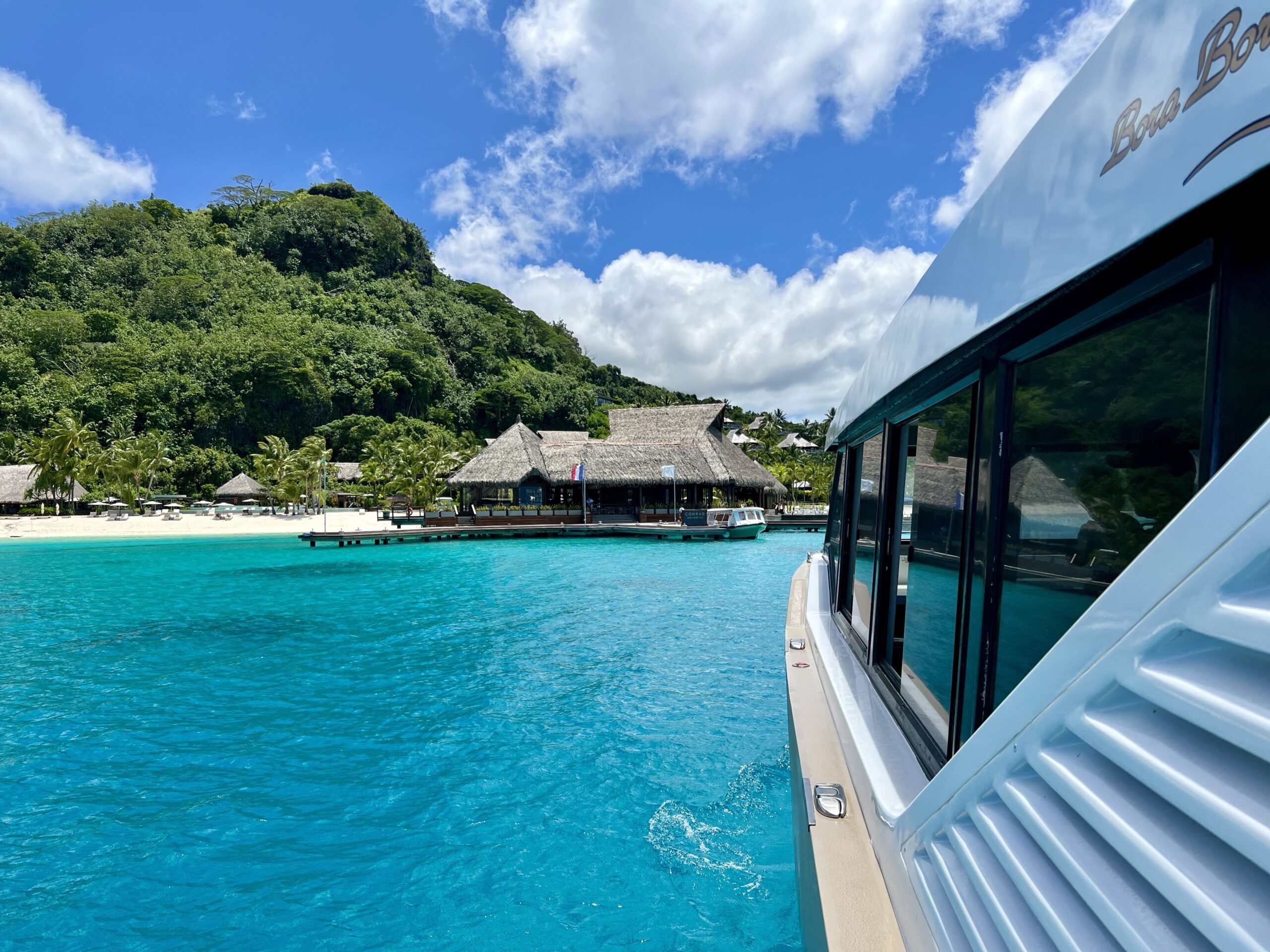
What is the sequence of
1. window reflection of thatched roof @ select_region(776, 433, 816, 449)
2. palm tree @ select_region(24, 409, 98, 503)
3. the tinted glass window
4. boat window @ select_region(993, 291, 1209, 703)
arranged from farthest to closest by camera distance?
window reflection of thatched roof @ select_region(776, 433, 816, 449) < palm tree @ select_region(24, 409, 98, 503) < the tinted glass window < boat window @ select_region(993, 291, 1209, 703)

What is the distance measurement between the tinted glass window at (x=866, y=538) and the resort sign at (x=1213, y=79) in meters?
2.45

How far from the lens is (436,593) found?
15.3m

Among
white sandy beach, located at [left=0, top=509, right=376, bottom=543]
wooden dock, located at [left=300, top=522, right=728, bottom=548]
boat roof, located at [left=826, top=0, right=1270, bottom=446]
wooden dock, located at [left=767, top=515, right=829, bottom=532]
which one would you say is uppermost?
boat roof, located at [left=826, top=0, right=1270, bottom=446]

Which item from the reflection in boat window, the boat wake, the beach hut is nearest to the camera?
the boat wake

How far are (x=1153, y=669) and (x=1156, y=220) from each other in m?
0.80

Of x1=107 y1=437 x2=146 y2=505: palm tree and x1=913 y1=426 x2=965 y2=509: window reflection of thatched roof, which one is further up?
x1=913 y1=426 x2=965 y2=509: window reflection of thatched roof

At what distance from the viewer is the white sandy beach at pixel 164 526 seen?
33688 mm

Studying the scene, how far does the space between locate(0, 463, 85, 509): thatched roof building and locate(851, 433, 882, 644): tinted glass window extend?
171 feet

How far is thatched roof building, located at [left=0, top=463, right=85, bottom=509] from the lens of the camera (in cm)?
4050

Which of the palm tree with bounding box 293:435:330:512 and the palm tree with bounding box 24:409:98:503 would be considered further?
the palm tree with bounding box 293:435:330:512

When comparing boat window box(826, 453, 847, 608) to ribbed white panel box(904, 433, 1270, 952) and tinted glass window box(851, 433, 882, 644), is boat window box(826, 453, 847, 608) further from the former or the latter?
ribbed white panel box(904, 433, 1270, 952)

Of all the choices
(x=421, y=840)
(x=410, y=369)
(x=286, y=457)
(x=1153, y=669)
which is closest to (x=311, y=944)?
(x=421, y=840)

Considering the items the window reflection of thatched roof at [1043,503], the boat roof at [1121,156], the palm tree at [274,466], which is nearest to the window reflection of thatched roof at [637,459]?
the palm tree at [274,466]

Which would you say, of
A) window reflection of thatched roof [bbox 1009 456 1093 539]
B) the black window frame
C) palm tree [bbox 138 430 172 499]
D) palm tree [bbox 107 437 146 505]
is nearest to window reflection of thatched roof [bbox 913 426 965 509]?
the black window frame
